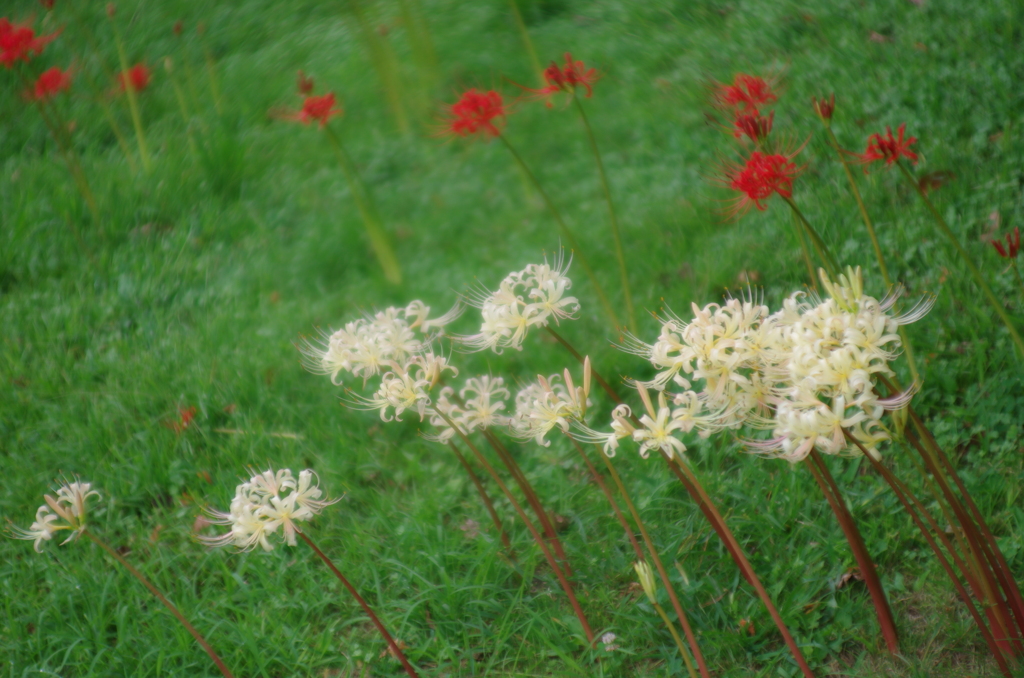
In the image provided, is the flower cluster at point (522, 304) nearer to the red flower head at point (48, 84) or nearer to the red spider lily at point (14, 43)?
the red spider lily at point (14, 43)

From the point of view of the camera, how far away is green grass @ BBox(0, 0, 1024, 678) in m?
2.55

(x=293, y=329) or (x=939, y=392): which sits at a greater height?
(x=293, y=329)

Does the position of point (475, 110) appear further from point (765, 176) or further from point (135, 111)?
point (135, 111)

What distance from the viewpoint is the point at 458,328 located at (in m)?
4.13

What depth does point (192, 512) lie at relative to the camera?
3.23 metres

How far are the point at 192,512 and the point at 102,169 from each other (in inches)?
143

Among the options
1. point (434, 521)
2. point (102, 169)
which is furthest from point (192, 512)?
point (102, 169)

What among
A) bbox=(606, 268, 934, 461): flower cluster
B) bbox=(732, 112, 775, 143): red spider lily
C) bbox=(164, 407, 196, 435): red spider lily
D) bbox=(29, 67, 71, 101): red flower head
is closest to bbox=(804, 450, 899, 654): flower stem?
bbox=(606, 268, 934, 461): flower cluster

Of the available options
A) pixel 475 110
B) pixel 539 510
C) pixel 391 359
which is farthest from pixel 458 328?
pixel 391 359

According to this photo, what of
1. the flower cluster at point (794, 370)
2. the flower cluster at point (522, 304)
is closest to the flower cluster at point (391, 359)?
the flower cluster at point (522, 304)

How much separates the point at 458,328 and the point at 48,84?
126 inches

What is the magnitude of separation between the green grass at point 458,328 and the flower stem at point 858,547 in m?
0.11

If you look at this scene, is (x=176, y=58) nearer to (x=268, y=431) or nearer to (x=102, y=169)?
(x=102, y=169)

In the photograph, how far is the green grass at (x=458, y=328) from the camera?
2.55 m
